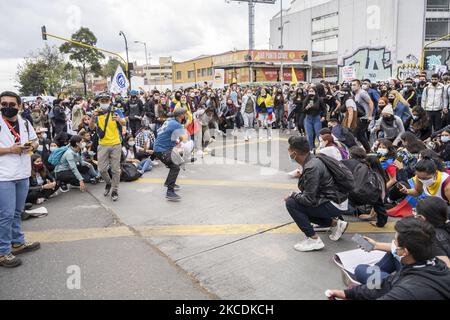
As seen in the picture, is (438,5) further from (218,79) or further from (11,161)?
(11,161)

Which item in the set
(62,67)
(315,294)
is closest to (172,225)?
(315,294)

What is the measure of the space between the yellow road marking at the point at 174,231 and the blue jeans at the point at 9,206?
2.31 feet

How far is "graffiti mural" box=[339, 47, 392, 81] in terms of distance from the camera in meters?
38.7

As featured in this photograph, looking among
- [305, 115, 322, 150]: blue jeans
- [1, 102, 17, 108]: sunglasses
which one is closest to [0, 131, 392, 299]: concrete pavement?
[1, 102, 17, 108]: sunglasses

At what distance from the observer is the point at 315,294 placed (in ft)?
10.8

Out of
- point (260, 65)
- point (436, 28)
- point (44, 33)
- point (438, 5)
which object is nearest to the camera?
point (44, 33)

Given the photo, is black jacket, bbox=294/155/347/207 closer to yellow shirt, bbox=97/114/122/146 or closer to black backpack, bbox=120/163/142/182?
yellow shirt, bbox=97/114/122/146

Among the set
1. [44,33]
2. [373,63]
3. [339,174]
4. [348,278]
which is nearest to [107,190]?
[339,174]

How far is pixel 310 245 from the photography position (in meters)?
4.21

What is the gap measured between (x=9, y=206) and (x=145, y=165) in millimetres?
4630

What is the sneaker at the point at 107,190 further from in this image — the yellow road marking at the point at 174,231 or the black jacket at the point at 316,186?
the black jacket at the point at 316,186

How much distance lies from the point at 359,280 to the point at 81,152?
6.45m

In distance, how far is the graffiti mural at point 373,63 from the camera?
127 ft
